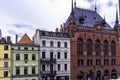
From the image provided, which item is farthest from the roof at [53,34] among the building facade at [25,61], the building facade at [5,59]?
the building facade at [5,59]

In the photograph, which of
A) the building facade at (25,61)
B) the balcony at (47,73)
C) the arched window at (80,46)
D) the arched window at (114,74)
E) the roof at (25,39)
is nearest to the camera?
the building facade at (25,61)

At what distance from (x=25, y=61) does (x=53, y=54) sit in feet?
27.7

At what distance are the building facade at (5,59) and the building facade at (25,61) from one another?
1.02m

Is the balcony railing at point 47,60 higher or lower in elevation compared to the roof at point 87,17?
lower

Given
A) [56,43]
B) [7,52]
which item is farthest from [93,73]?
[7,52]

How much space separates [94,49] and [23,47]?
23.8 metres

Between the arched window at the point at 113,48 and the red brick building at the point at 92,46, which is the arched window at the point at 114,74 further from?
the arched window at the point at 113,48

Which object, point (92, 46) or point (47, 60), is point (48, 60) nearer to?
point (47, 60)

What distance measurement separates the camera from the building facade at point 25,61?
55969 mm

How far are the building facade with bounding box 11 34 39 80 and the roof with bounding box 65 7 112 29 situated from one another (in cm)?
1687

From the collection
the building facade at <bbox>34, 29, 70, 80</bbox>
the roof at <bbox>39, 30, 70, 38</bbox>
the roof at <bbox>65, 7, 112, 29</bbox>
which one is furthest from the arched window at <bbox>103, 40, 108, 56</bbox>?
the roof at <bbox>39, 30, 70, 38</bbox>

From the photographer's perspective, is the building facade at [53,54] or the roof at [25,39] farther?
the roof at [25,39]

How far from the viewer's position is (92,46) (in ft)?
228

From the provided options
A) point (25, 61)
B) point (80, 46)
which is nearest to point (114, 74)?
point (80, 46)
